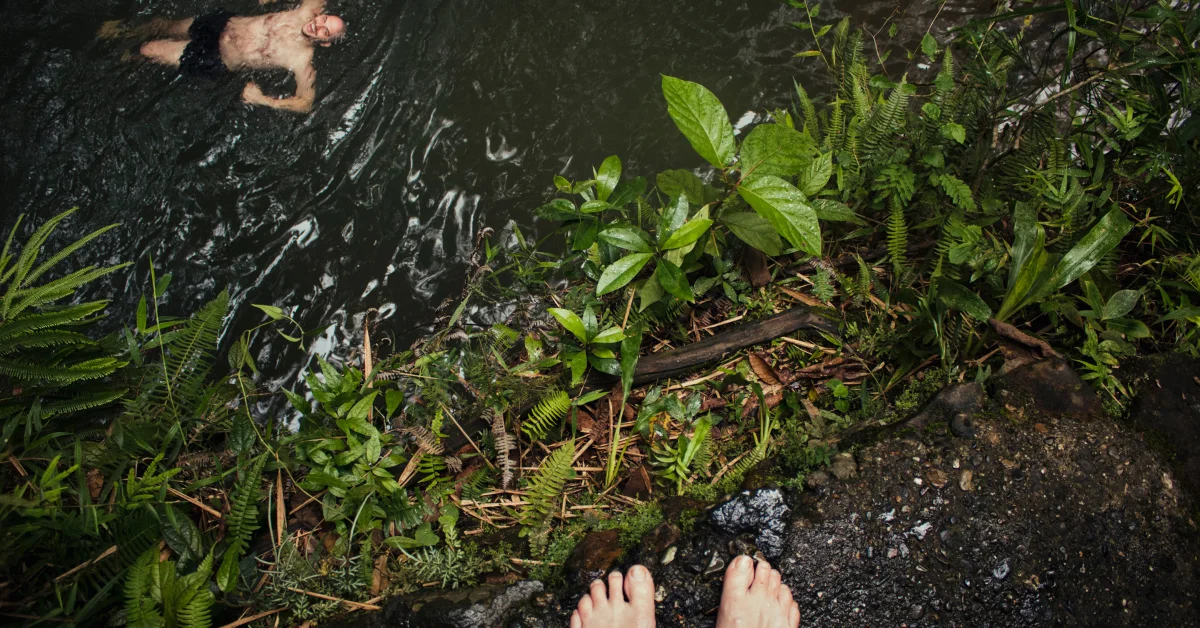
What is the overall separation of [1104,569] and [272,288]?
14.3ft

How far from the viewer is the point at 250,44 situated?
15.1 feet

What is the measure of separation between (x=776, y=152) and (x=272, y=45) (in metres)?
4.01

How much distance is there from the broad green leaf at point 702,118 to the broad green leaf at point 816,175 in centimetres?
49

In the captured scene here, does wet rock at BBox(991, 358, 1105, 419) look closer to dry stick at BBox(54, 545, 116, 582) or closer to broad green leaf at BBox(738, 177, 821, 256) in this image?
broad green leaf at BBox(738, 177, 821, 256)

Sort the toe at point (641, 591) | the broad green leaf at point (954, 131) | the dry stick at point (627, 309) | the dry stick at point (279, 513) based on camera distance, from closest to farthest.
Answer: the toe at point (641, 591), the broad green leaf at point (954, 131), the dry stick at point (279, 513), the dry stick at point (627, 309)

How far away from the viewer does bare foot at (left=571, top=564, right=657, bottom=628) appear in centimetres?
219

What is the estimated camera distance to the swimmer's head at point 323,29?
4.66 metres

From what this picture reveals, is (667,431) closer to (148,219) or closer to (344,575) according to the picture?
(344,575)

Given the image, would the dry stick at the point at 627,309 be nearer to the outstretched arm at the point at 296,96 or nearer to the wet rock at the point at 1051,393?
the wet rock at the point at 1051,393

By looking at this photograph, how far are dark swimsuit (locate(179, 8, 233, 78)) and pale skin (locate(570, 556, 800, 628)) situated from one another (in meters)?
4.46

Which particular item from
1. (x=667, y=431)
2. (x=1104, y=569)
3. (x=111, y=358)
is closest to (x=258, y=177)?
(x=111, y=358)

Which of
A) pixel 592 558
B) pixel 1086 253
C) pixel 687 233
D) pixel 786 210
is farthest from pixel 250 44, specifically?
pixel 1086 253

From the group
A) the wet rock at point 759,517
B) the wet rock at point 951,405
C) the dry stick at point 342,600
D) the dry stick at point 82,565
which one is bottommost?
the dry stick at point 342,600

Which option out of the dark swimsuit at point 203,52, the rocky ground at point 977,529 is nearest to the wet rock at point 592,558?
the rocky ground at point 977,529
